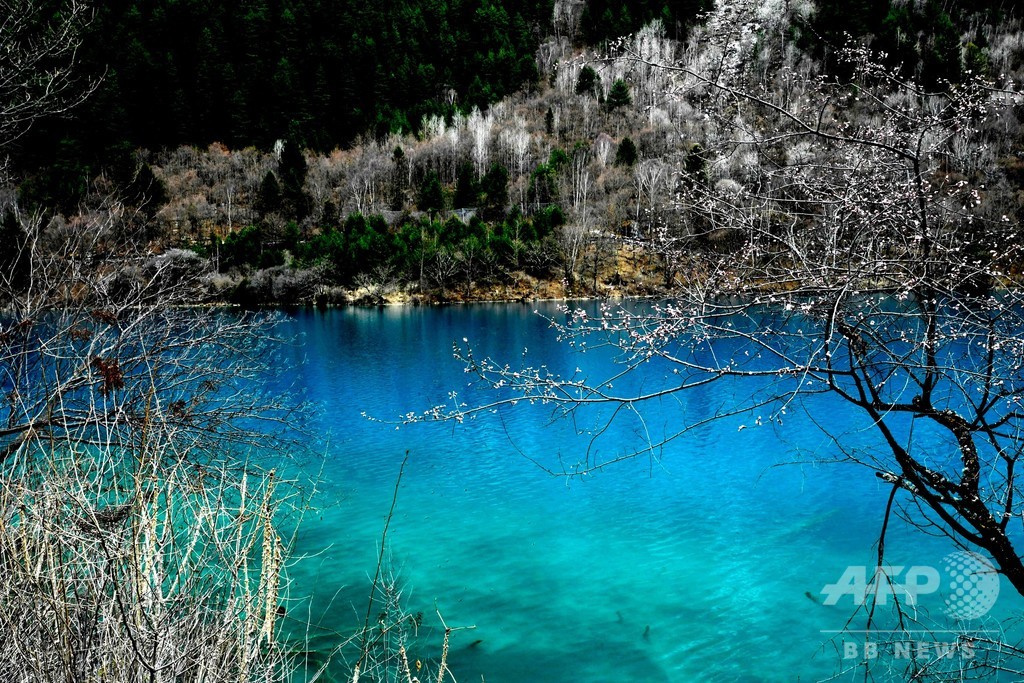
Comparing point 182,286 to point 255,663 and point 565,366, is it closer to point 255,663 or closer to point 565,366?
point 255,663

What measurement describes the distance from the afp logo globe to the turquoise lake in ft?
0.46

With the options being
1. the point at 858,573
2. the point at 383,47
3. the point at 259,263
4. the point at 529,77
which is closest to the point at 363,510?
the point at 858,573

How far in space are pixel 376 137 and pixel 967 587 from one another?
9049cm

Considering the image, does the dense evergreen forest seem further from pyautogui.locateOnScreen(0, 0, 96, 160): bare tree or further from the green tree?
pyautogui.locateOnScreen(0, 0, 96, 160): bare tree

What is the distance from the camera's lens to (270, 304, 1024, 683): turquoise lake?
22.3ft

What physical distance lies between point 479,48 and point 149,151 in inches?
2077

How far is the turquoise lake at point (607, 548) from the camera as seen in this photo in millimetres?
6805

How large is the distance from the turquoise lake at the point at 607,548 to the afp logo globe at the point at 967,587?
142 mm

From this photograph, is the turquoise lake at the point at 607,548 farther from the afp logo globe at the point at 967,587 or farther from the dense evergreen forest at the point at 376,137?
the dense evergreen forest at the point at 376,137

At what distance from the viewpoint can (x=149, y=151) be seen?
8119cm

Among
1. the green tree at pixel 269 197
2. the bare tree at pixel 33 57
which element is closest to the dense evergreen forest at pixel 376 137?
the green tree at pixel 269 197

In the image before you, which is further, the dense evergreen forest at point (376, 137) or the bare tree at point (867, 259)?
the dense evergreen forest at point (376, 137)

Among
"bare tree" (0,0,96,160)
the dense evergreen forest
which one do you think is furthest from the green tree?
"bare tree" (0,0,96,160)

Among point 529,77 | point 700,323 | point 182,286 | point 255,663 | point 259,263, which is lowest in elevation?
point 259,263
